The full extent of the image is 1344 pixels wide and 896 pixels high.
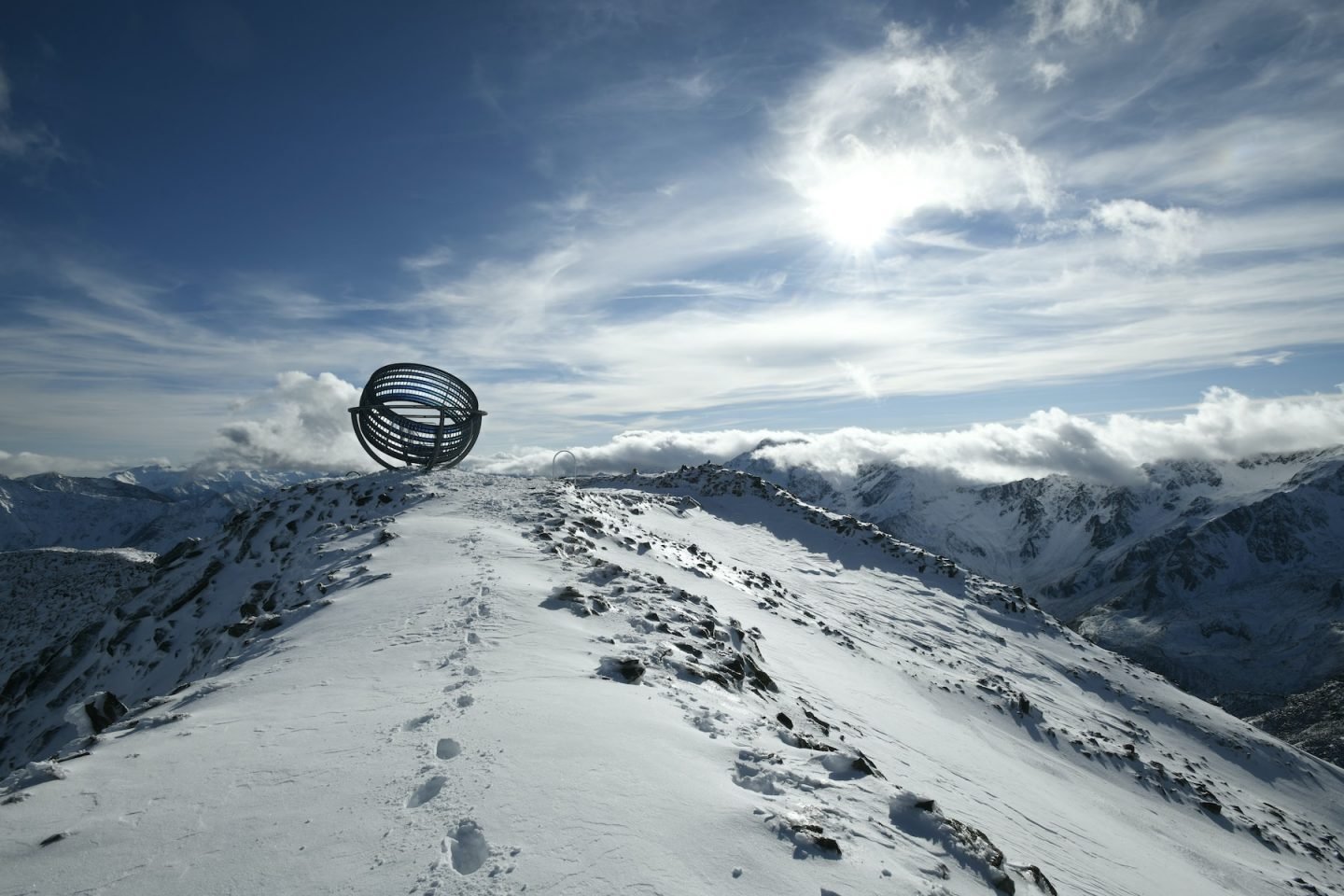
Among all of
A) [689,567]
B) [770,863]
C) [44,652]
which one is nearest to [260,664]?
[770,863]

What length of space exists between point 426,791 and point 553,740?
5.63 feet

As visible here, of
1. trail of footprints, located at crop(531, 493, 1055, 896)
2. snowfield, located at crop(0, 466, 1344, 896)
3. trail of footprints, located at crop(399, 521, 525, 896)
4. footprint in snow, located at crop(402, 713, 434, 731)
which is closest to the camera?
trail of footprints, located at crop(399, 521, 525, 896)

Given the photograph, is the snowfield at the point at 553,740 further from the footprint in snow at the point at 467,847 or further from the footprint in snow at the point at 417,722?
the footprint in snow at the point at 417,722

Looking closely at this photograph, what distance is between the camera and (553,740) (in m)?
7.88

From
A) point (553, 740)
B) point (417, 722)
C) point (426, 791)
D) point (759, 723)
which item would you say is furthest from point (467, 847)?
point (759, 723)

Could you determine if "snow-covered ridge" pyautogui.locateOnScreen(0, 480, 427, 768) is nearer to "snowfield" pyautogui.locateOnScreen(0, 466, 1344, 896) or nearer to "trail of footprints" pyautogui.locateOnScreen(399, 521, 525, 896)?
"snowfield" pyautogui.locateOnScreen(0, 466, 1344, 896)

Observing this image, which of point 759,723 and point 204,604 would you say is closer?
point 759,723

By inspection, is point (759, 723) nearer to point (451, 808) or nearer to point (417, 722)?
point (417, 722)

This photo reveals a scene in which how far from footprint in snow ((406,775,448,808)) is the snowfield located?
3cm

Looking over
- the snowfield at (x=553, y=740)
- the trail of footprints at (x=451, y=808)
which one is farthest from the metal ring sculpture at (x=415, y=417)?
the trail of footprints at (x=451, y=808)

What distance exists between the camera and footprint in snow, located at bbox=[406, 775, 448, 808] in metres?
6.39

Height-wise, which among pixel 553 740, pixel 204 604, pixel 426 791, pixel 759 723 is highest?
pixel 553 740

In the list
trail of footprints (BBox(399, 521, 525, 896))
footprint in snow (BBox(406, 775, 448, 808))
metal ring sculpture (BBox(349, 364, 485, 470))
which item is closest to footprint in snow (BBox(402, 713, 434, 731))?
trail of footprints (BBox(399, 521, 525, 896))

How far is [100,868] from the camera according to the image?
5.37 meters
